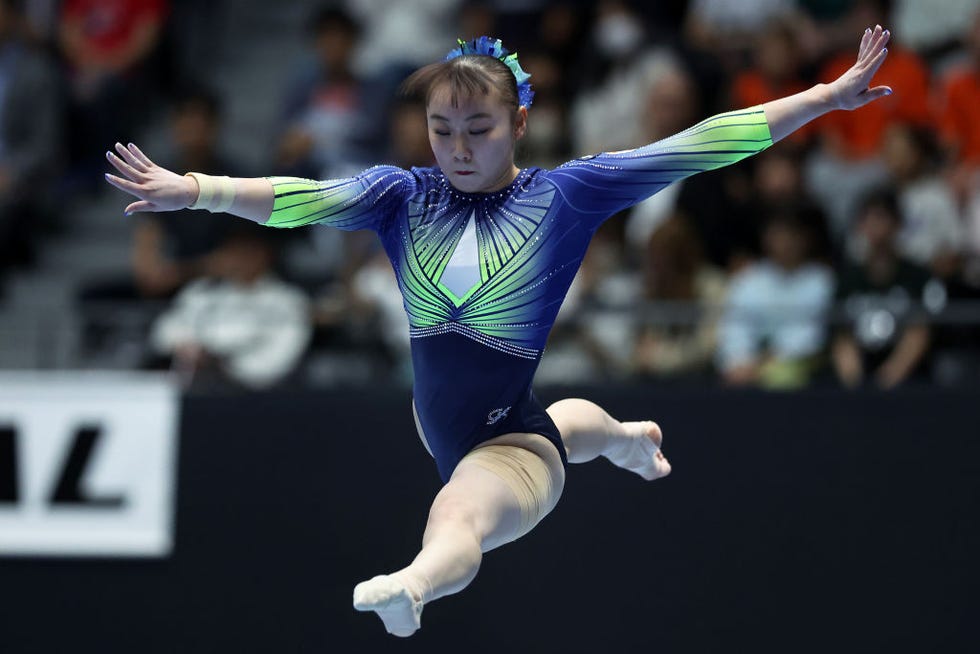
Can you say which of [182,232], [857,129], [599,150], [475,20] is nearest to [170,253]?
[182,232]

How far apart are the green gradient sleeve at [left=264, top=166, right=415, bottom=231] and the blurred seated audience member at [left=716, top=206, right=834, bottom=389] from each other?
8.03ft

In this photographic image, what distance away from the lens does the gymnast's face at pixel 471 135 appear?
4.21 m

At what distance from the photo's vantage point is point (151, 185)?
13.3ft

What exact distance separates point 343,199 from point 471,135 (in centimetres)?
44

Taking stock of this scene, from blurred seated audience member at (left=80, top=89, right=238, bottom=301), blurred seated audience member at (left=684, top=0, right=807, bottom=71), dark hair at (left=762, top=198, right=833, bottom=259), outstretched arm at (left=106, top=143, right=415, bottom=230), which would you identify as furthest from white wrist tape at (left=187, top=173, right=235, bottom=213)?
blurred seated audience member at (left=684, top=0, right=807, bottom=71)

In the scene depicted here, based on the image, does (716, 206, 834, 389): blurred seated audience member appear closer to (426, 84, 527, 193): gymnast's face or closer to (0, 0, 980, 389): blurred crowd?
(0, 0, 980, 389): blurred crowd

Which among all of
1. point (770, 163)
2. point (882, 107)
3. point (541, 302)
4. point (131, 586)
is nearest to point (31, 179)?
point (131, 586)

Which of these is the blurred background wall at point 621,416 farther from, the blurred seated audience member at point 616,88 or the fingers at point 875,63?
the fingers at point 875,63

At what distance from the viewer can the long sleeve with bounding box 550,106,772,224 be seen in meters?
4.26

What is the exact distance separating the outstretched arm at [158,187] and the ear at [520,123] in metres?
0.80

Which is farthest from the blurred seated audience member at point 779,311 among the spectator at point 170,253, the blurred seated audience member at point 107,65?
the blurred seated audience member at point 107,65

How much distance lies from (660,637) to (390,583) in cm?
320

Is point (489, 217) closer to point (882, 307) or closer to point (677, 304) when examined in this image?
point (677, 304)

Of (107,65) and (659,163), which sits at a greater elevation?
(107,65)
